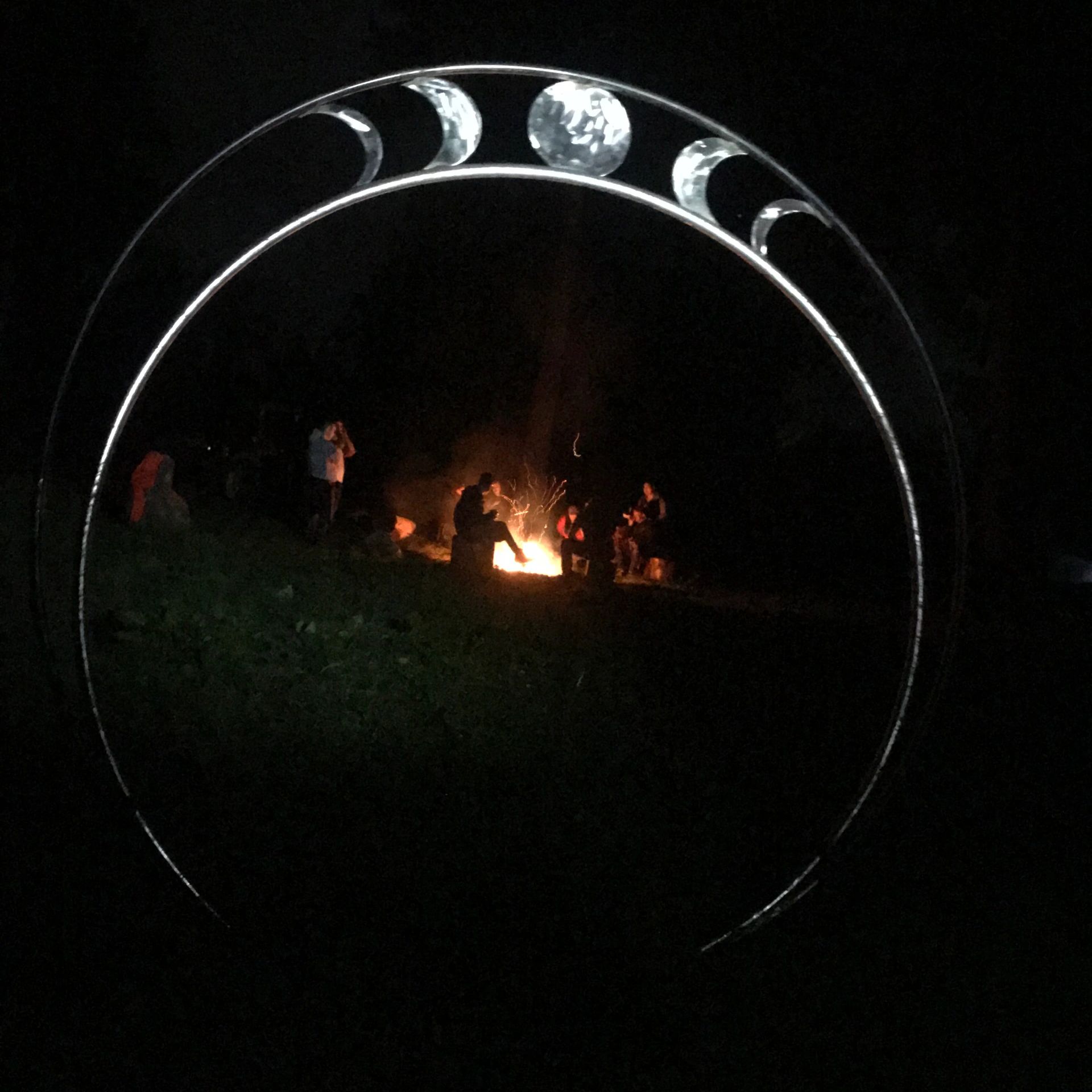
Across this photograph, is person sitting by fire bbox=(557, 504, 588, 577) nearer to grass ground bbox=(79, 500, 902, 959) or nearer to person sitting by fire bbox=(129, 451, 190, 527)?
grass ground bbox=(79, 500, 902, 959)

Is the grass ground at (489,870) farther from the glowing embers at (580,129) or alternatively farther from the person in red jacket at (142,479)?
the glowing embers at (580,129)

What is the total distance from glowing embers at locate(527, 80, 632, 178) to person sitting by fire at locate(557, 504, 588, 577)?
72.6 inches

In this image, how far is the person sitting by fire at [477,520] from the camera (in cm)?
559

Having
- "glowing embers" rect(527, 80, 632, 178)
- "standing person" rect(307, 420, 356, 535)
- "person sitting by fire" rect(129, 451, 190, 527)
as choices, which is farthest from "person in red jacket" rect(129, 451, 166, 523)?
"glowing embers" rect(527, 80, 632, 178)

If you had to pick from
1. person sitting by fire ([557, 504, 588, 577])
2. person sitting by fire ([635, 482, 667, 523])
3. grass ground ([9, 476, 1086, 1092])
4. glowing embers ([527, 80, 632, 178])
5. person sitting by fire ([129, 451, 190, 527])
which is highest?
glowing embers ([527, 80, 632, 178])

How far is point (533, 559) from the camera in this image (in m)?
5.93

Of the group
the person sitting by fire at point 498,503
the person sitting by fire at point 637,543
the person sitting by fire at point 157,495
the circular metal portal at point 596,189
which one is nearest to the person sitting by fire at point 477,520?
the person sitting by fire at point 498,503

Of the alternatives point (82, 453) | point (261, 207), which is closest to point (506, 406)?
point (261, 207)

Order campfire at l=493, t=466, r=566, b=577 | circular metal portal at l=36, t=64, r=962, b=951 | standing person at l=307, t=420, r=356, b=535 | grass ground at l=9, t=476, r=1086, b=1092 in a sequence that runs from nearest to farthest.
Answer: grass ground at l=9, t=476, r=1086, b=1092
circular metal portal at l=36, t=64, r=962, b=951
campfire at l=493, t=466, r=566, b=577
standing person at l=307, t=420, r=356, b=535

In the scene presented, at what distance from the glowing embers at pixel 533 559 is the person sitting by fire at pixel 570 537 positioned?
0.04 metres

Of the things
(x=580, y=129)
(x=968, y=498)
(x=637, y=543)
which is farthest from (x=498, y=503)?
(x=968, y=498)

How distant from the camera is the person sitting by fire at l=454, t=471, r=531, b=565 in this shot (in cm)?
559

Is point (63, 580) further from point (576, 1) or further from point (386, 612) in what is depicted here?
point (576, 1)

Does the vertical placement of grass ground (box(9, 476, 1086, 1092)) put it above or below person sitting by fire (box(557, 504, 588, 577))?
below
